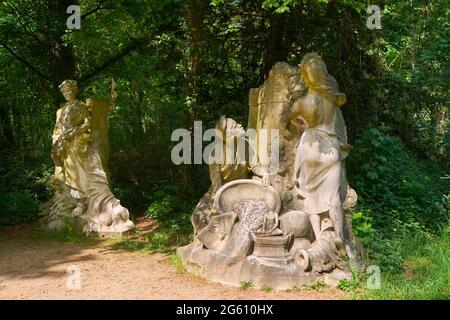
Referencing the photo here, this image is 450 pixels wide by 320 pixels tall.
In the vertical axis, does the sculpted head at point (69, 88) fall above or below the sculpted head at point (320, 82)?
above

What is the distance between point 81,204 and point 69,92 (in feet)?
7.02

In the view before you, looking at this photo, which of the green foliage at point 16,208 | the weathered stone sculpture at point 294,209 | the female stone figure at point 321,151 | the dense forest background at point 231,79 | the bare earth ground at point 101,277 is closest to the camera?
the bare earth ground at point 101,277

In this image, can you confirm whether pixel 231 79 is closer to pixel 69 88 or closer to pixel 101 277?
pixel 69 88

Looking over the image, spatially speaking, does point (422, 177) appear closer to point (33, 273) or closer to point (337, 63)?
point (337, 63)

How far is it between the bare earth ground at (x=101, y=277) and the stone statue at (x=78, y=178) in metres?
0.72

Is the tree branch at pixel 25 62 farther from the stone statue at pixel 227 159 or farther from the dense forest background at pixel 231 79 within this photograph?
the stone statue at pixel 227 159

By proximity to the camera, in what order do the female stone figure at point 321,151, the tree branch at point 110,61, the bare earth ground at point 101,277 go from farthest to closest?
the tree branch at point 110,61 → the female stone figure at point 321,151 → the bare earth ground at point 101,277

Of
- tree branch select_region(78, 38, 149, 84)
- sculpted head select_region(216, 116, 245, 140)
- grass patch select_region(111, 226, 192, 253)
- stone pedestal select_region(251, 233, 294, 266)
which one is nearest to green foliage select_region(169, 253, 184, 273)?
grass patch select_region(111, 226, 192, 253)

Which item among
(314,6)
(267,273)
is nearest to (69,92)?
(314,6)

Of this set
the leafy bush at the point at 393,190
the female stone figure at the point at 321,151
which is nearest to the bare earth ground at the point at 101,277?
the female stone figure at the point at 321,151

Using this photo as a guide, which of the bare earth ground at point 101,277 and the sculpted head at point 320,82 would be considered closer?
the bare earth ground at point 101,277

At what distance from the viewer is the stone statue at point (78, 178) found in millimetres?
9383

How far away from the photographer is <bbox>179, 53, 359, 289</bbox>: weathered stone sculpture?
570cm

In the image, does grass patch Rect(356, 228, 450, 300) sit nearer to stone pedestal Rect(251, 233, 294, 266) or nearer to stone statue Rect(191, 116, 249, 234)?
stone pedestal Rect(251, 233, 294, 266)
